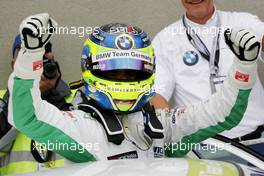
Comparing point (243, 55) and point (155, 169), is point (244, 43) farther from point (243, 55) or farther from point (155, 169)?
point (155, 169)

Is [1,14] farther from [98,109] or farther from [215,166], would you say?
[215,166]

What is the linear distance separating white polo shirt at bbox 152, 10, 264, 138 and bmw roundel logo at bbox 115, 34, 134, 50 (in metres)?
1.25

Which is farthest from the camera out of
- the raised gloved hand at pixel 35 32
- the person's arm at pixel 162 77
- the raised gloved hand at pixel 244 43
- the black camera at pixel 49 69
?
the person's arm at pixel 162 77

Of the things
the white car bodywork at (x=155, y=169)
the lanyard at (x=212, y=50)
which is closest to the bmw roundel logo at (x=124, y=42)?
the white car bodywork at (x=155, y=169)

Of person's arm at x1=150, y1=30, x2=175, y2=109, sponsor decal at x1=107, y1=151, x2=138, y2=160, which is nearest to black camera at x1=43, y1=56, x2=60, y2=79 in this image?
person's arm at x1=150, y1=30, x2=175, y2=109

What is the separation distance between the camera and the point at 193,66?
12.4ft

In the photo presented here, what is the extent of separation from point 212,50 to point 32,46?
1799 mm

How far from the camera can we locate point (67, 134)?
2.31 metres

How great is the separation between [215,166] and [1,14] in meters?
3.45

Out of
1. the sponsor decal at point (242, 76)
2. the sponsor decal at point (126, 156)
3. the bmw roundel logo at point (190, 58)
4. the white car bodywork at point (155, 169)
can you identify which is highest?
the sponsor decal at point (242, 76)

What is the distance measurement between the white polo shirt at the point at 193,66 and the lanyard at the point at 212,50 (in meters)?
0.02

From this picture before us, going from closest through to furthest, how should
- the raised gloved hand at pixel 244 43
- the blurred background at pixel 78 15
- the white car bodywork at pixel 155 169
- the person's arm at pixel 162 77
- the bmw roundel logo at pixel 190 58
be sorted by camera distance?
the white car bodywork at pixel 155 169 → the raised gloved hand at pixel 244 43 → the person's arm at pixel 162 77 → the bmw roundel logo at pixel 190 58 → the blurred background at pixel 78 15

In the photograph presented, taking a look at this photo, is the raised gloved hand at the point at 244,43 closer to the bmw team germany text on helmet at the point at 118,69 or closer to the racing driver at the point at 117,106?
the racing driver at the point at 117,106

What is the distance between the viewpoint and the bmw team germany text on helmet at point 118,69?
93.5 inches
